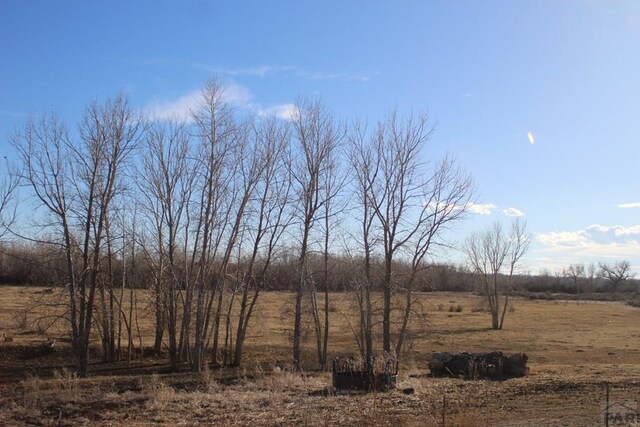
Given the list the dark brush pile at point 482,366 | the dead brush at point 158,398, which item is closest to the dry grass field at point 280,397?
the dead brush at point 158,398

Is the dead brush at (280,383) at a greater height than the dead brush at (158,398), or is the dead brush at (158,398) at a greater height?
the dead brush at (158,398)

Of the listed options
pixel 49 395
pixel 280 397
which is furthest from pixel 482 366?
pixel 49 395

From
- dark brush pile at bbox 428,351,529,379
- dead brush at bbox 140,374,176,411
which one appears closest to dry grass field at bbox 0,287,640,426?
dead brush at bbox 140,374,176,411

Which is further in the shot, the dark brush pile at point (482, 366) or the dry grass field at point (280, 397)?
the dark brush pile at point (482, 366)

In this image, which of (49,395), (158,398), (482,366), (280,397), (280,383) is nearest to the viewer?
(158,398)

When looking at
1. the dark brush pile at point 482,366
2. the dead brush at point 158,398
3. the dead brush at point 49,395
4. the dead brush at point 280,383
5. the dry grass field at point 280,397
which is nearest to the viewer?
the dry grass field at point 280,397

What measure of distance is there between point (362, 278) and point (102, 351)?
13.4 m

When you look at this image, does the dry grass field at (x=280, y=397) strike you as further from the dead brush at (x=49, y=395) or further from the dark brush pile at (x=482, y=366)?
the dark brush pile at (x=482, y=366)

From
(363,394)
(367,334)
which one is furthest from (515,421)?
(367,334)

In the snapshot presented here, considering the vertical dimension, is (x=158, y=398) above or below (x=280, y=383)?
above

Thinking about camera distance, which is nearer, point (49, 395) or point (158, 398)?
point (158, 398)

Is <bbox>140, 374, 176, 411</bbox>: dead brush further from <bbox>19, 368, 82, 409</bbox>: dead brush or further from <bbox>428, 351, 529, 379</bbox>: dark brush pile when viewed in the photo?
<bbox>428, 351, 529, 379</bbox>: dark brush pile

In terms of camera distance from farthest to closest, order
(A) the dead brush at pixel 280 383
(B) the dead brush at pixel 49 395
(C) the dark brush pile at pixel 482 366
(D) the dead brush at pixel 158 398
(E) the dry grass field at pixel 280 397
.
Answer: (C) the dark brush pile at pixel 482 366
(A) the dead brush at pixel 280 383
(B) the dead brush at pixel 49 395
(D) the dead brush at pixel 158 398
(E) the dry grass field at pixel 280 397

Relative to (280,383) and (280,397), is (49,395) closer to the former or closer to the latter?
(280,397)
